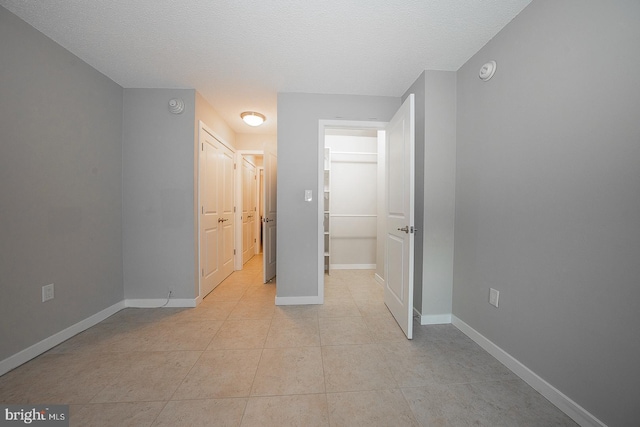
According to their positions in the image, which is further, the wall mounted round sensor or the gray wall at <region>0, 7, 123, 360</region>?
the wall mounted round sensor

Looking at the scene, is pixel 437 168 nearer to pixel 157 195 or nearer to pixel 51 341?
pixel 157 195

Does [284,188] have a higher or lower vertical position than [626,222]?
higher

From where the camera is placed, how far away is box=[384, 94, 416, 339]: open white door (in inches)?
73.2

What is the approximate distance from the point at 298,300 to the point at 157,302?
63.8 inches

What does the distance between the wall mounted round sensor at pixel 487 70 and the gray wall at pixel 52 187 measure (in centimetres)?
349

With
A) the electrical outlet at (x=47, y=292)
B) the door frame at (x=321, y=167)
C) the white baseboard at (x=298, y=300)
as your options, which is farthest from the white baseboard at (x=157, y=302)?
the door frame at (x=321, y=167)

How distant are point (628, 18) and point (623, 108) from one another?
0.41 meters

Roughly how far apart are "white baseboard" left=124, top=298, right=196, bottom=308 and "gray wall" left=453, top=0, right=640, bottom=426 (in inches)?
117

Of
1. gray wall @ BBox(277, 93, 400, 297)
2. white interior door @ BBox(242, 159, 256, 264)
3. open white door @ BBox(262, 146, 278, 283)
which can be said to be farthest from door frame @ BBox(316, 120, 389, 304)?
white interior door @ BBox(242, 159, 256, 264)

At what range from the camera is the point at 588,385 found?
1.12 metres

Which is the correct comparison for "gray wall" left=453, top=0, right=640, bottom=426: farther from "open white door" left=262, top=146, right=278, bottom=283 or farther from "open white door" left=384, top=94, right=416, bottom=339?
"open white door" left=262, top=146, right=278, bottom=283

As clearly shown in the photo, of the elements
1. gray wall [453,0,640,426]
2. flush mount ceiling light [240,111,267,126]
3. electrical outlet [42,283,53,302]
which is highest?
flush mount ceiling light [240,111,267,126]

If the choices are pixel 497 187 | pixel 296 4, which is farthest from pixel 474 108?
pixel 296 4

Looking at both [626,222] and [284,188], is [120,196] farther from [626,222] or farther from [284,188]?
[626,222]
